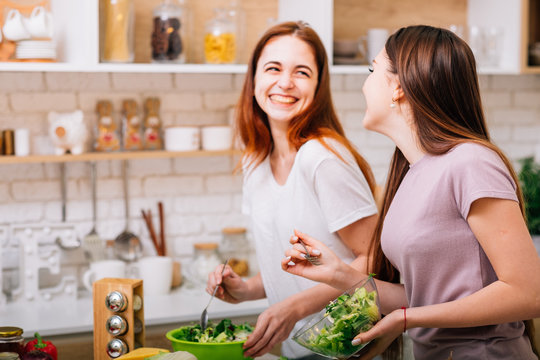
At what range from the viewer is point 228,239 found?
3168 mm

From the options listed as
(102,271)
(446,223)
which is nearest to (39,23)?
(102,271)

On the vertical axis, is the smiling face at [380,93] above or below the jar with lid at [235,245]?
above

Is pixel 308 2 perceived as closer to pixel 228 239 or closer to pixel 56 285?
pixel 228 239

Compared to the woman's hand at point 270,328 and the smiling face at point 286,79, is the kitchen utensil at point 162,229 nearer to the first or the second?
the smiling face at point 286,79

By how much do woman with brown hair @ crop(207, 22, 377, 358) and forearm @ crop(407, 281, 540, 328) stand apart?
44cm

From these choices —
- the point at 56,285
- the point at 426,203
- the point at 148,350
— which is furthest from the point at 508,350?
the point at 56,285

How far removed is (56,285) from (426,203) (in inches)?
73.9

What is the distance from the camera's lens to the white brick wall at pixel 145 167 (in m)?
2.94

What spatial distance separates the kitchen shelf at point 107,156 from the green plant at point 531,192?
1.49 meters

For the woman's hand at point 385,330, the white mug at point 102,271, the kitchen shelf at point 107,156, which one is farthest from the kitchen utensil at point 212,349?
the kitchen shelf at point 107,156

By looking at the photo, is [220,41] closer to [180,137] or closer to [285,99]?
[180,137]

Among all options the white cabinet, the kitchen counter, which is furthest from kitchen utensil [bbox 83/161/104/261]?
the white cabinet

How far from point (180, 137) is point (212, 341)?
4.76 feet

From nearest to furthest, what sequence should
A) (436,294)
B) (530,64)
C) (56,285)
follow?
(436,294)
(56,285)
(530,64)
